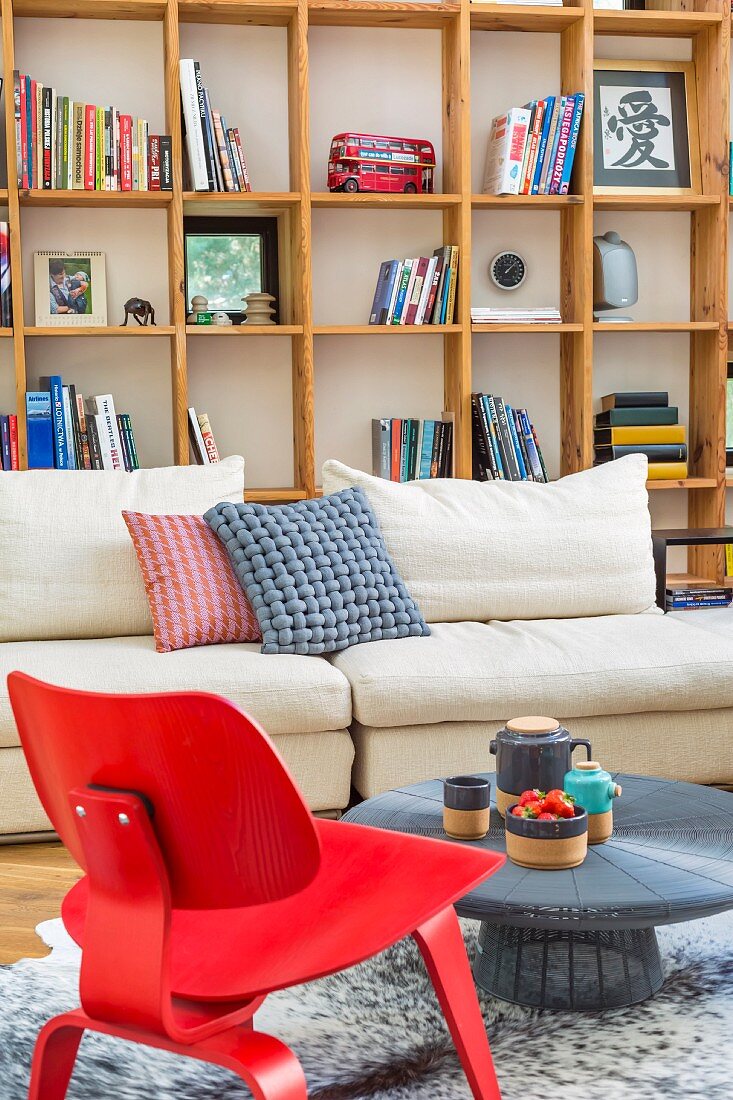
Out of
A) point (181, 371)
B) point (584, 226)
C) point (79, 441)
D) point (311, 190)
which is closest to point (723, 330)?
point (584, 226)

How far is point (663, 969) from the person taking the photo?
6.65ft

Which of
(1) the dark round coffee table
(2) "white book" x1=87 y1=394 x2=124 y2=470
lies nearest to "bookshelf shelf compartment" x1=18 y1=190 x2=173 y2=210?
(2) "white book" x1=87 y1=394 x2=124 y2=470

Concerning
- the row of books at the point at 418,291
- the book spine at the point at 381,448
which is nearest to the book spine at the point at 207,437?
the book spine at the point at 381,448

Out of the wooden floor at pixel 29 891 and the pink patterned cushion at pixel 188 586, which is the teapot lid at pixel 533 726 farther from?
the pink patterned cushion at pixel 188 586

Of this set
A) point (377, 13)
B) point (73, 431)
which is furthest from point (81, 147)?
A: point (377, 13)

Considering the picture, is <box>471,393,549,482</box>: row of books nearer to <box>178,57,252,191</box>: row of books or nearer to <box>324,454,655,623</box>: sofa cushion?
<box>324,454,655,623</box>: sofa cushion

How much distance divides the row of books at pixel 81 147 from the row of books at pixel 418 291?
77 centimetres

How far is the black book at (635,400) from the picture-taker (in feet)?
13.8

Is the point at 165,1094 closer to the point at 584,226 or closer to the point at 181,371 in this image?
the point at 181,371

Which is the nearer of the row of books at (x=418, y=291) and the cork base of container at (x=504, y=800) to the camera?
the cork base of container at (x=504, y=800)

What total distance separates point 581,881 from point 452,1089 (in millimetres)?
337

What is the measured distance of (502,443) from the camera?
4.14m

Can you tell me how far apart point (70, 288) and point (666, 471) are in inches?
83.5

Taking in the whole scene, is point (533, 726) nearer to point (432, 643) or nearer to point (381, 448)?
point (432, 643)
